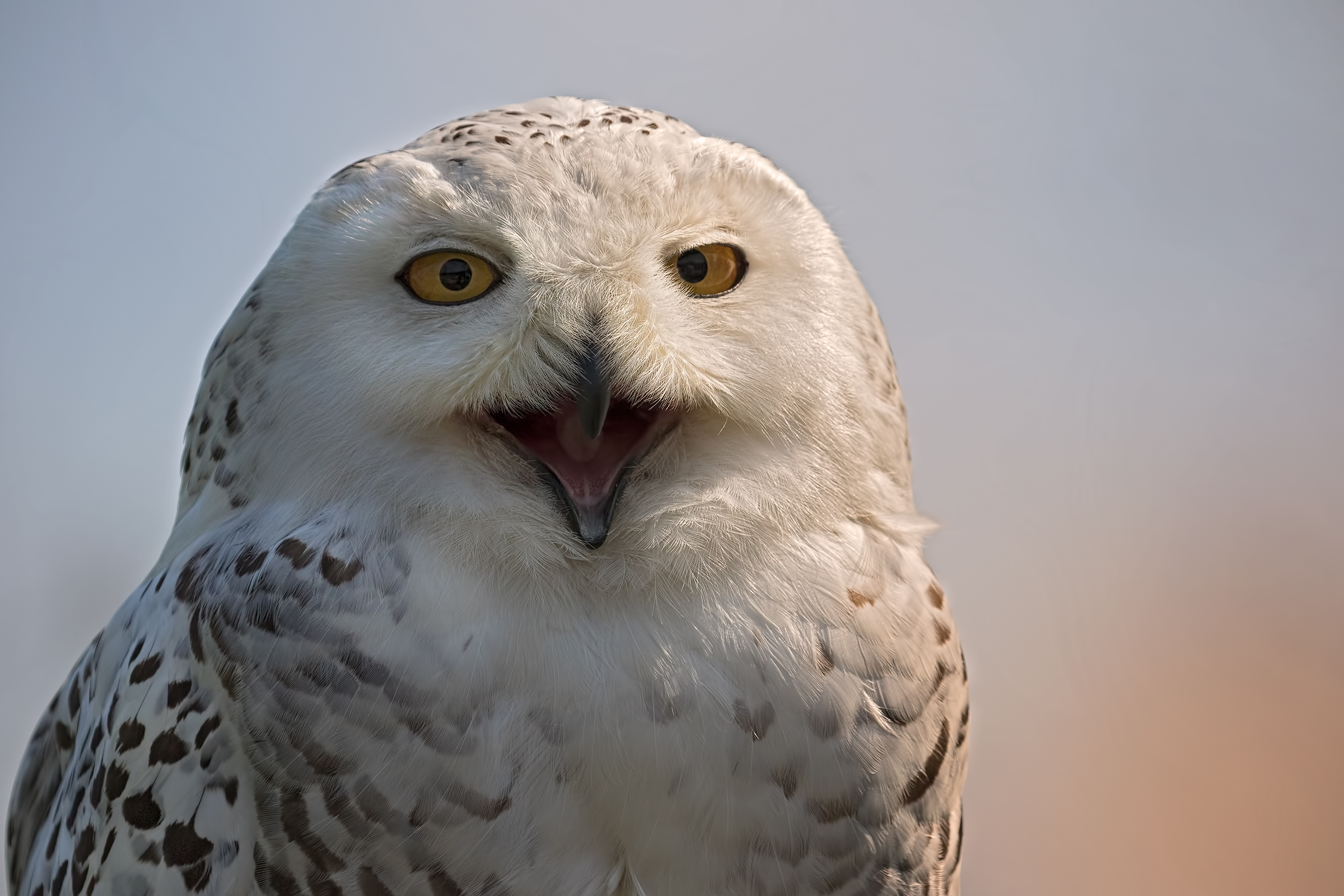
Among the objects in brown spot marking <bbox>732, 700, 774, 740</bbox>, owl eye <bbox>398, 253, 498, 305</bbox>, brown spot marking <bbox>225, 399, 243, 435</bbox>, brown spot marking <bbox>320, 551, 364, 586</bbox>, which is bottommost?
brown spot marking <bbox>732, 700, 774, 740</bbox>

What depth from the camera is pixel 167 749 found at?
90cm

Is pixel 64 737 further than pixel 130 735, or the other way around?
pixel 64 737

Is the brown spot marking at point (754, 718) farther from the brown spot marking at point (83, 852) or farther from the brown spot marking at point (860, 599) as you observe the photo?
the brown spot marking at point (83, 852)

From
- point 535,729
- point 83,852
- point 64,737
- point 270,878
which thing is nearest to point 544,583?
point 535,729

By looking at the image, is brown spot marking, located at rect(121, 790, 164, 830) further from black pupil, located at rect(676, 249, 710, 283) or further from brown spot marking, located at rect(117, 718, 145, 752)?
black pupil, located at rect(676, 249, 710, 283)

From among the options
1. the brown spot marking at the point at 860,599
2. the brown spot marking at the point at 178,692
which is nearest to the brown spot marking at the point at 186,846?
the brown spot marking at the point at 178,692

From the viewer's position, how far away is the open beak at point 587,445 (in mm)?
832

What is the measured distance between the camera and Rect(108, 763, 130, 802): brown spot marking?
93 cm

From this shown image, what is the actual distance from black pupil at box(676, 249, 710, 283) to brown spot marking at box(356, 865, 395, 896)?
58 centimetres

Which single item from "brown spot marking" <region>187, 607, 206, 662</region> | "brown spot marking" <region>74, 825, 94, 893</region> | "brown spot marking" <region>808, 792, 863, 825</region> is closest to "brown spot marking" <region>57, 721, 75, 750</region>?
"brown spot marking" <region>74, 825, 94, 893</region>

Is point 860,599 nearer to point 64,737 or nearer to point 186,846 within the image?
point 186,846

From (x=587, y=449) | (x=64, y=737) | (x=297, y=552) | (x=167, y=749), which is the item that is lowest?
(x=64, y=737)

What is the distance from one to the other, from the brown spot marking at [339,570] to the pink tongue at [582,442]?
0.18 m

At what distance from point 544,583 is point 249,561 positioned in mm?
268
